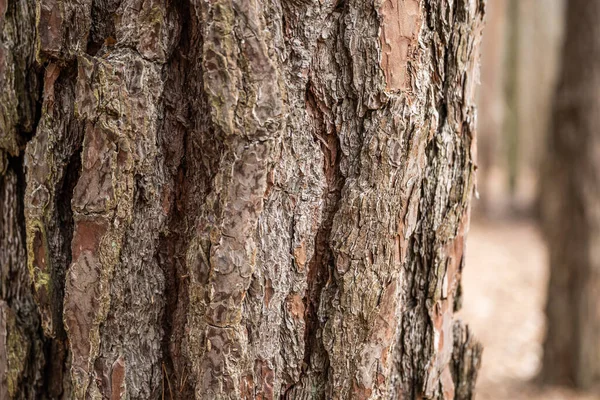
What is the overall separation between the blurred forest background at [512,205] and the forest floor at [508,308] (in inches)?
0.4

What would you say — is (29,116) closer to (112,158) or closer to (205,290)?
(112,158)

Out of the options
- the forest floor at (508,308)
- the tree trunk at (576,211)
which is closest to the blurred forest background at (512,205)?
the forest floor at (508,308)

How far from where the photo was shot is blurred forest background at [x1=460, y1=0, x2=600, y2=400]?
5.55 meters

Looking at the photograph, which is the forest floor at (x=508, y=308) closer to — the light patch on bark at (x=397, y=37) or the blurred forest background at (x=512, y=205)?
the blurred forest background at (x=512, y=205)

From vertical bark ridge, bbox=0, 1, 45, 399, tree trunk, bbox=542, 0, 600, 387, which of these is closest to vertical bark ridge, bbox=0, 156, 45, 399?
vertical bark ridge, bbox=0, 1, 45, 399

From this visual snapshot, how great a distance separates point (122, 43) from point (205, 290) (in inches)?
18.3

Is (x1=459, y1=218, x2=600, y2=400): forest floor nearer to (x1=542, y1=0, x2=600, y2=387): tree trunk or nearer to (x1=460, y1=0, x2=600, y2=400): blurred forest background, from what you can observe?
(x1=460, y1=0, x2=600, y2=400): blurred forest background

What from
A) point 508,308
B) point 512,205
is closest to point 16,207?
point 508,308

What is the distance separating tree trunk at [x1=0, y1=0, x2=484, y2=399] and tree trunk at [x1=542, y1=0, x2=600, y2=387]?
3664mm

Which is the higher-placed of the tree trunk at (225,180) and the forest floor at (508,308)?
the tree trunk at (225,180)

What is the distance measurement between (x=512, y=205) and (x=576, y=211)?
28.5 ft

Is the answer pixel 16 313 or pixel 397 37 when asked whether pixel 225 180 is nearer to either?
pixel 397 37

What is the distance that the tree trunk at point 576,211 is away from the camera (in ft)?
14.3

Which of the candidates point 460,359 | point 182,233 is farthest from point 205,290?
point 460,359
